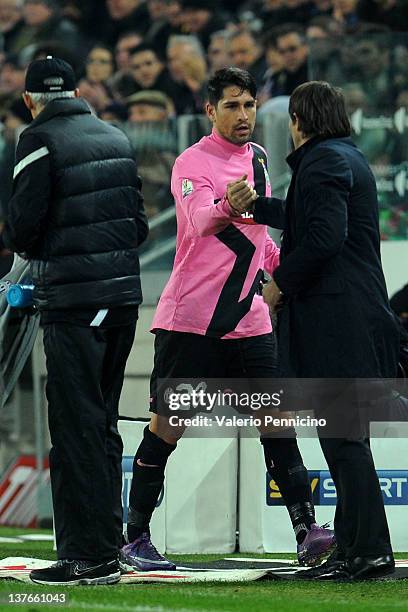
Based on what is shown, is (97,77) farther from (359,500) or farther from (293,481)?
(359,500)

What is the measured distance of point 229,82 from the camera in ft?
20.1

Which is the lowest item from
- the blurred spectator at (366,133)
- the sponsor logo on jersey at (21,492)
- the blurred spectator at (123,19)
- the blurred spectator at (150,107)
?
the sponsor logo on jersey at (21,492)

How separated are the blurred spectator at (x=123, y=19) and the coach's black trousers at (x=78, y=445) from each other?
8.77 metres

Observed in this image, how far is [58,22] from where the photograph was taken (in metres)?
14.7

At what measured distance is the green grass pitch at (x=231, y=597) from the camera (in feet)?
15.4

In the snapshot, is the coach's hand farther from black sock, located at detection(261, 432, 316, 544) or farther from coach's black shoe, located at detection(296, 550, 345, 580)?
coach's black shoe, located at detection(296, 550, 345, 580)

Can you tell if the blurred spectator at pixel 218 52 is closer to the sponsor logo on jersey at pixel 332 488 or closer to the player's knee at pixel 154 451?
Result: the sponsor logo on jersey at pixel 332 488

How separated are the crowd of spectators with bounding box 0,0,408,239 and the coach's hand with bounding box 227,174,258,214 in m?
3.42

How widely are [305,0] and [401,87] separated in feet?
11.0

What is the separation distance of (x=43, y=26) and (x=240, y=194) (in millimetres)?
9811

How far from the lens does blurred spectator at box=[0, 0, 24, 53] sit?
50.0ft

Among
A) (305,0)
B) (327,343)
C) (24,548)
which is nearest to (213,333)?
(327,343)

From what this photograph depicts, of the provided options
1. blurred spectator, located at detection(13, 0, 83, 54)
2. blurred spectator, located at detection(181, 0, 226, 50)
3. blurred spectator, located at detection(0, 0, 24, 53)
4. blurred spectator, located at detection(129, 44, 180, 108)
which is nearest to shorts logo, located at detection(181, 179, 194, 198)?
blurred spectator, located at detection(129, 44, 180, 108)

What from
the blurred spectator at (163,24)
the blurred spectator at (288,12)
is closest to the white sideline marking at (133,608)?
the blurred spectator at (288,12)
